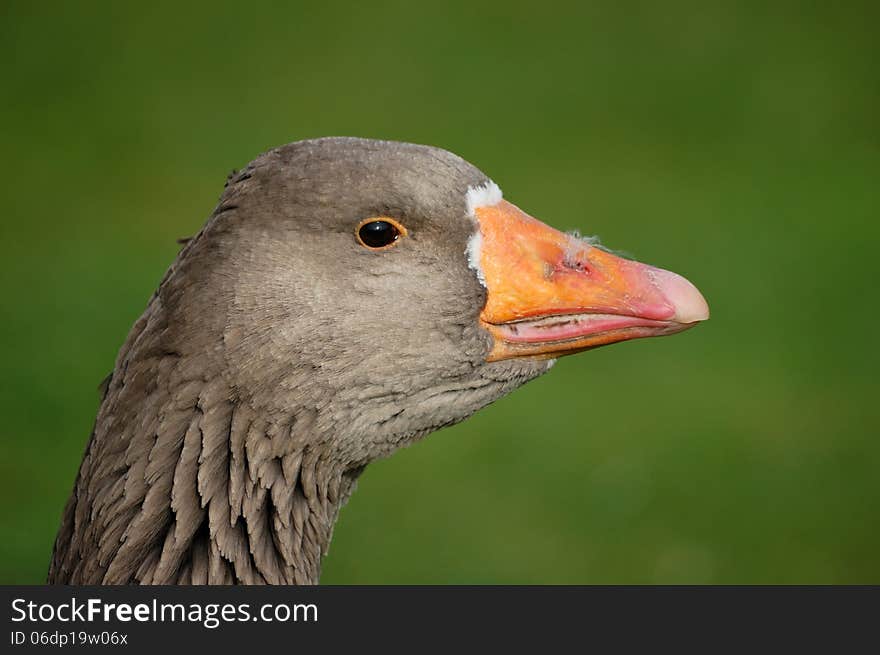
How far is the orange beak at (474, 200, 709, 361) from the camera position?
3.26 m

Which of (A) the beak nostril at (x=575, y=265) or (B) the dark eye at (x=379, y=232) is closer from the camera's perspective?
(B) the dark eye at (x=379, y=232)

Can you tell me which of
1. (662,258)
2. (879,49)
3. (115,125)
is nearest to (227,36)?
(115,125)

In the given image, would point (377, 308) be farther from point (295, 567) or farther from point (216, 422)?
point (295, 567)

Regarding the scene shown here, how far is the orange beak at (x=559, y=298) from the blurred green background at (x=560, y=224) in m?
3.86

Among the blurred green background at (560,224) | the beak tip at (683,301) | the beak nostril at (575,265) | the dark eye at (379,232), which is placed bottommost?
the beak tip at (683,301)

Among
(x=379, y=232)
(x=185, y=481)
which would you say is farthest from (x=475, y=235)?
(x=185, y=481)

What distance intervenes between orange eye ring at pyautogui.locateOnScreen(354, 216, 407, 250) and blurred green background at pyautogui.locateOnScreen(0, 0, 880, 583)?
398cm

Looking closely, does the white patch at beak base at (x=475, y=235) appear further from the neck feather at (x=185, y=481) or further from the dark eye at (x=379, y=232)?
the neck feather at (x=185, y=481)

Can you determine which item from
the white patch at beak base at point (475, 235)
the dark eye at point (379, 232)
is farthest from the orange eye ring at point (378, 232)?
the white patch at beak base at point (475, 235)

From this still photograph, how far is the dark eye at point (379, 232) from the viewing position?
316 centimetres

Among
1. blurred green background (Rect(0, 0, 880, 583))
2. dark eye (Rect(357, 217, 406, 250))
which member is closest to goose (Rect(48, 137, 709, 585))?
dark eye (Rect(357, 217, 406, 250))

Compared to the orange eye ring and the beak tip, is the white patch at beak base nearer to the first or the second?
the orange eye ring

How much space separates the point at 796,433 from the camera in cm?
838

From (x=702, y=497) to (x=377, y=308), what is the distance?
17.1 ft
